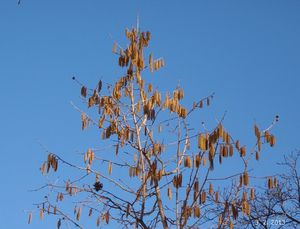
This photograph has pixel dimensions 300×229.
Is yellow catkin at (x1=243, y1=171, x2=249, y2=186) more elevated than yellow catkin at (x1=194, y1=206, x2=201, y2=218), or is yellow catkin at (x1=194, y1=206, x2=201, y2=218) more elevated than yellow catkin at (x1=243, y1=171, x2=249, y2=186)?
yellow catkin at (x1=243, y1=171, x2=249, y2=186)

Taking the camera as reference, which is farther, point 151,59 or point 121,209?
point 151,59

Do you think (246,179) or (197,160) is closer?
(197,160)

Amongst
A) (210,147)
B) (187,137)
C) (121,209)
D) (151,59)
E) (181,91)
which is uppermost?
(151,59)

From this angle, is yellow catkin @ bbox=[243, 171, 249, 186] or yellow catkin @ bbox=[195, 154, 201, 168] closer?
yellow catkin @ bbox=[195, 154, 201, 168]

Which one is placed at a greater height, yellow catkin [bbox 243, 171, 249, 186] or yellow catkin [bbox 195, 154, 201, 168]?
yellow catkin [bbox 195, 154, 201, 168]

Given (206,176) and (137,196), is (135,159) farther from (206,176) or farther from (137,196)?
(206,176)

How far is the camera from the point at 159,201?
6117 millimetres

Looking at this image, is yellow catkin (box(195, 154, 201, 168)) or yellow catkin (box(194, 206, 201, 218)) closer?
yellow catkin (box(195, 154, 201, 168))

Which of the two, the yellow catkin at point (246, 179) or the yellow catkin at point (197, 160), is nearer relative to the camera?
the yellow catkin at point (197, 160)

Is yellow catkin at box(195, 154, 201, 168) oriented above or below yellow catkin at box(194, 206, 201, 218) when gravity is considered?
above

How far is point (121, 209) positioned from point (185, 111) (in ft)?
4.89

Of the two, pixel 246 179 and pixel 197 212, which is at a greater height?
pixel 246 179

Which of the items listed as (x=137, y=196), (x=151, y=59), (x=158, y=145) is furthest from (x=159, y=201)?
(x=151, y=59)

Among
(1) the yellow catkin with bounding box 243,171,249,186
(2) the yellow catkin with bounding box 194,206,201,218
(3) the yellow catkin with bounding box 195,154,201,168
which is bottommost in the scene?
(2) the yellow catkin with bounding box 194,206,201,218
